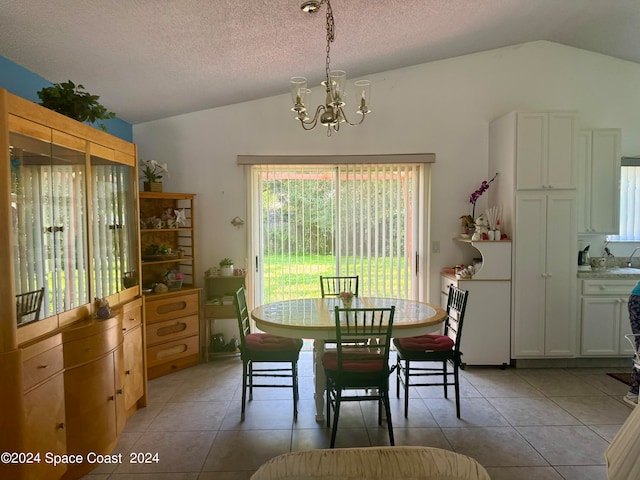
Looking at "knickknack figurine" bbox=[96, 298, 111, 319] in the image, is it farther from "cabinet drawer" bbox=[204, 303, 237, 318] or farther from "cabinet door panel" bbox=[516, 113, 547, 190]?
"cabinet door panel" bbox=[516, 113, 547, 190]

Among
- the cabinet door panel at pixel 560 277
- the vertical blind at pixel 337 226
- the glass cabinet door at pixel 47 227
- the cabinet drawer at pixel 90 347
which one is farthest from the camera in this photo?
the vertical blind at pixel 337 226

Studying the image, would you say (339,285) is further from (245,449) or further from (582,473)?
(582,473)

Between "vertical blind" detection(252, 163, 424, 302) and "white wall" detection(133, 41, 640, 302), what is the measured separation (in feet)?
0.71

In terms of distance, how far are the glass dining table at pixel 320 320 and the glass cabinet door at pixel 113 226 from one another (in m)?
1.01

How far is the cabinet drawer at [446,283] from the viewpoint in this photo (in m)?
3.75

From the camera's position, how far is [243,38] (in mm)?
2637

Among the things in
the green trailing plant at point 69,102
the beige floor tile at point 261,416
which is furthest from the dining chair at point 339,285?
the green trailing plant at point 69,102

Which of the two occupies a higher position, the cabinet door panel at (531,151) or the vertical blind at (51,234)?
the cabinet door panel at (531,151)

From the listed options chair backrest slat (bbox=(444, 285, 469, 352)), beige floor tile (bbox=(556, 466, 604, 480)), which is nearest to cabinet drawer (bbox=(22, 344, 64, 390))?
chair backrest slat (bbox=(444, 285, 469, 352))

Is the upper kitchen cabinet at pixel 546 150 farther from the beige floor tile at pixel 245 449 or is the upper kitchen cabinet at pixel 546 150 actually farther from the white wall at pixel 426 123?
the beige floor tile at pixel 245 449

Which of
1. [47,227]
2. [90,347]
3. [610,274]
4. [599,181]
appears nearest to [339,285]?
[90,347]

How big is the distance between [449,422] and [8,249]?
9.29ft

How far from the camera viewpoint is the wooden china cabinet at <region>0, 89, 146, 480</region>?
169cm

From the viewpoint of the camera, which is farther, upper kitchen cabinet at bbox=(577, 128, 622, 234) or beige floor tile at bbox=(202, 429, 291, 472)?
upper kitchen cabinet at bbox=(577, 128, 622, 234)
